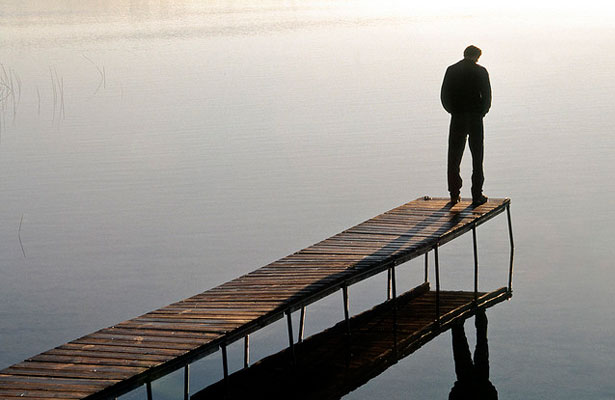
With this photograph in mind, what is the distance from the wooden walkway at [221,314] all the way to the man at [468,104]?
1.76 ft

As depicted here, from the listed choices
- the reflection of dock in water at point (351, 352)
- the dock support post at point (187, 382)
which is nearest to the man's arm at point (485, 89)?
the reflection of dock in water at point (351, 352)

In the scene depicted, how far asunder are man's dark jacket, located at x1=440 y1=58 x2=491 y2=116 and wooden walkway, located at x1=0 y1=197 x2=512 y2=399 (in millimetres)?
1304

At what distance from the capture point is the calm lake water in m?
13.7

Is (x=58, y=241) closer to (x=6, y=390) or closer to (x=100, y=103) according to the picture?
(x=6, y=390)

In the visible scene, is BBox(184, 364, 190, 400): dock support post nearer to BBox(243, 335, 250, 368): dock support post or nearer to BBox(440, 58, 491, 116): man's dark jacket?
BBox(243, 335, 250, 368): dock support post

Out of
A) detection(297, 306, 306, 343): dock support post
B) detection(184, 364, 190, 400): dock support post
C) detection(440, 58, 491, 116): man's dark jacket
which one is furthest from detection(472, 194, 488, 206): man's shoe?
detection(184, 364, 190, 400): dock support post

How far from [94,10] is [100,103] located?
37.0 m

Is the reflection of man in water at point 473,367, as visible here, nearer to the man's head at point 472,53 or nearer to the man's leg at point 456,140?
the man's leg at point 456,140

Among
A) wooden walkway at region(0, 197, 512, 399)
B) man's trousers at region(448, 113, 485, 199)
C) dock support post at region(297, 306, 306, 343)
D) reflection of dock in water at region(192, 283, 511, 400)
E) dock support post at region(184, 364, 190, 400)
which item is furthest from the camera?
man's trousers at region(448, 113, 485, 199)

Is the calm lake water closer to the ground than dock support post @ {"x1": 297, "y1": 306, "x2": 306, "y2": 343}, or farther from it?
farther from it

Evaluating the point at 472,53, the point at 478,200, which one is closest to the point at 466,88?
the point at 472,53

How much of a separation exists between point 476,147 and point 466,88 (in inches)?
33.3

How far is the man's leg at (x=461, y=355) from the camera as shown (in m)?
12.3

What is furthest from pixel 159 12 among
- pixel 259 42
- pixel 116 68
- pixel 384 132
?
pixel 384 132
